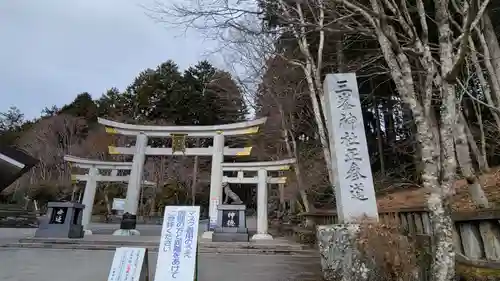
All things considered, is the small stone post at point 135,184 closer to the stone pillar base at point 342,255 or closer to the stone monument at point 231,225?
the stone monument at point 231,225

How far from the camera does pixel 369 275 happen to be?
4344 millimetres

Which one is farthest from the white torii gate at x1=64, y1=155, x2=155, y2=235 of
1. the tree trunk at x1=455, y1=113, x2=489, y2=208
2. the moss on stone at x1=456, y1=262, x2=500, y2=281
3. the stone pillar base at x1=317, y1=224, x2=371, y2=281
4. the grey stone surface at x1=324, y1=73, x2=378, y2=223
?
the moss on stone at x1=456, y1=262, x2=500, y2=281

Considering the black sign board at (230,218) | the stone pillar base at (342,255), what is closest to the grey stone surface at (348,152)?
the stone pillar base at (342,255)

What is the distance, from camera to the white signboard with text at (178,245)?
12.8 feet

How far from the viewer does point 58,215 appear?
13016 mm

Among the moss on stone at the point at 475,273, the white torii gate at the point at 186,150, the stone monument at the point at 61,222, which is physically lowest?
the moss on stone at the point at 475,273

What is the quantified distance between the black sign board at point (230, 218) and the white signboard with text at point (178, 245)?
9.14 meters

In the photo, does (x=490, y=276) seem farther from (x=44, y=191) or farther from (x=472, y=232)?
(x=44, y=191)

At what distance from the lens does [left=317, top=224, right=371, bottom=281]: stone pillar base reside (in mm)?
4461

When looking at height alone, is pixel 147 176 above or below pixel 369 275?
above

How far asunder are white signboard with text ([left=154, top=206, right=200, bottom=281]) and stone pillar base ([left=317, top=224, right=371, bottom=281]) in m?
2.02

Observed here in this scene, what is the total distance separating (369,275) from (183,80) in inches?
1209

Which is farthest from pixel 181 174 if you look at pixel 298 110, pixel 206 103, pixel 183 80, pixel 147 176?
pixel 298 110

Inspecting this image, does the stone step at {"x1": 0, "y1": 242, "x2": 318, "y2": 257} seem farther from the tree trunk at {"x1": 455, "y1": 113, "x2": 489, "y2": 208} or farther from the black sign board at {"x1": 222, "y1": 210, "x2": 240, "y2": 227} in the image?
the tree trunk at {"x1": 455, "y1": 113, "x2": 489, "y2": 208}
